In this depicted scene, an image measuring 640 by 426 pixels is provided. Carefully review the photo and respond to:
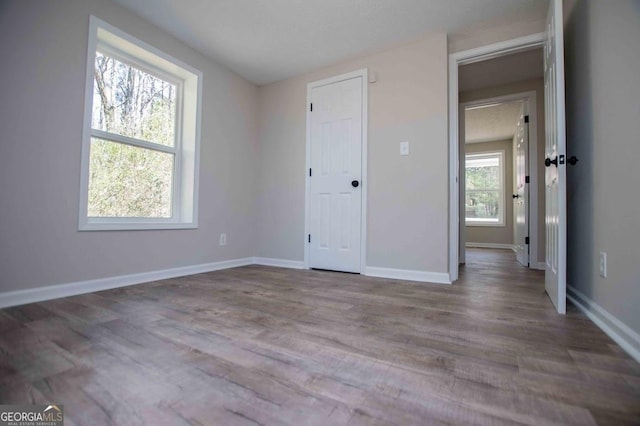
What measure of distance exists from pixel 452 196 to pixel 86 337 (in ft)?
8.80

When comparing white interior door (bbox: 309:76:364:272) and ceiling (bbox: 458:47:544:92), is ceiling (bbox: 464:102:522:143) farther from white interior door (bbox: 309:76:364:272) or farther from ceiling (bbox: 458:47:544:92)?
white interior door (bbox: 309:76:364:272)

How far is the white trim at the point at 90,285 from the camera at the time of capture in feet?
5.72

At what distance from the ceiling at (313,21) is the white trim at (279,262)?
2201mm

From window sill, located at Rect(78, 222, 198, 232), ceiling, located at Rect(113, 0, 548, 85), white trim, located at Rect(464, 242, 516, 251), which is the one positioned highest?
ceiling, located at Rect(113, 0, 548, 85)

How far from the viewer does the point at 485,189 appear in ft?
21.9

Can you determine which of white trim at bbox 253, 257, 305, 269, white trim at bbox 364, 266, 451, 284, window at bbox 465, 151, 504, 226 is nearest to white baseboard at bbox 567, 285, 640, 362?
white trim at bbox 364, 266, 451, 284

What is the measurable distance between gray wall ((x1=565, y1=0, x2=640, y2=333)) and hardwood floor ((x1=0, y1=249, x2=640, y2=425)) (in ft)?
1.03

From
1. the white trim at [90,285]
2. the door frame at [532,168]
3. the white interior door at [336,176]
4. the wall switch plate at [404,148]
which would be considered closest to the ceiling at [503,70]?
the door frame at [532,168]

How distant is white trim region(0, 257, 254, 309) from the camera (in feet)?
5.72

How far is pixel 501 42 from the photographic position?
250 cm

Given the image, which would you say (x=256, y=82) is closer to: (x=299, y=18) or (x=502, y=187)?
(x=299, y=18)

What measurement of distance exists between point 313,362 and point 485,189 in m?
6.85

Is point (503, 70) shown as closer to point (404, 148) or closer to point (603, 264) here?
point (404, 148)

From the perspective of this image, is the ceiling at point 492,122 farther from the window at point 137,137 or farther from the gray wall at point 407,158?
the window at point 137,137
